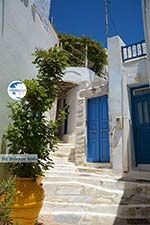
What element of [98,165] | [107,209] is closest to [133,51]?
[98,165]

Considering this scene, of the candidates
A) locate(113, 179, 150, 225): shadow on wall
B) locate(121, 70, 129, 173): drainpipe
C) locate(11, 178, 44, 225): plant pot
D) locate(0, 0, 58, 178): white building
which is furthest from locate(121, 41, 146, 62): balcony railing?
locate(11, 178, 44, 225): plant pot

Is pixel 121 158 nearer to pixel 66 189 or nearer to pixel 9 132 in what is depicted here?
pixel 66 189

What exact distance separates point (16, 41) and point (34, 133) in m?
2.31

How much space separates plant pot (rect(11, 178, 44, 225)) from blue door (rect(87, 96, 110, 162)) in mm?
3963

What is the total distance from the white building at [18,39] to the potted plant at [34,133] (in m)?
0.52

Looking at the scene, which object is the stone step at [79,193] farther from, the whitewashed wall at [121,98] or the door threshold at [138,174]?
the whitewashed wall at [121,98]

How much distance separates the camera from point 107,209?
4320 millimetres

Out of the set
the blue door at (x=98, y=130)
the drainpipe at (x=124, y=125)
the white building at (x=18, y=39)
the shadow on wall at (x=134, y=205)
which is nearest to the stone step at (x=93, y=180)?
the shadow on wall at (x=134, y=205)

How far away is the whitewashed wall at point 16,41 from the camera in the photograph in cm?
442

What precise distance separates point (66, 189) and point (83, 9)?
596cm

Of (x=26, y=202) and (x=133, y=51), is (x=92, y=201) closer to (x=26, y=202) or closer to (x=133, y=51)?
(x=26, y=202)

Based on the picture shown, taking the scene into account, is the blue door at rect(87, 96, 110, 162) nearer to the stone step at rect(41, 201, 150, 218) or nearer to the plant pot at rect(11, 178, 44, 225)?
the stone step at rect(41, 201, 150, 218)

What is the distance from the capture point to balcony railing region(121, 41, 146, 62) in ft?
23.3

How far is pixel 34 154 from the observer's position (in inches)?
151
